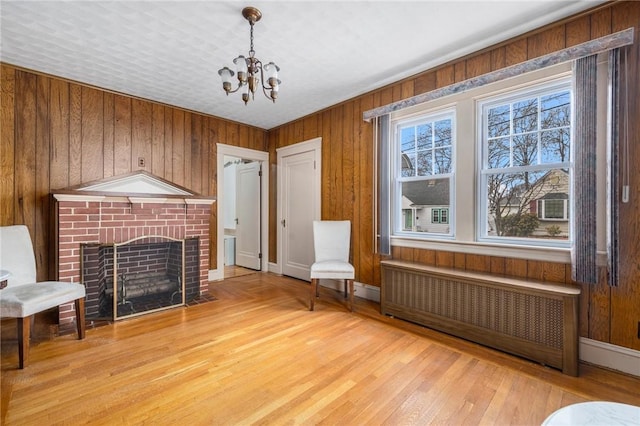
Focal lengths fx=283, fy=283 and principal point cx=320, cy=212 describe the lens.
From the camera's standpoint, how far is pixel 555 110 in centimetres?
235

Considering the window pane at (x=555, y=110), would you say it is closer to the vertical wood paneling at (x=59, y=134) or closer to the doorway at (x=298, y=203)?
the doorway at (x=298, y=203)

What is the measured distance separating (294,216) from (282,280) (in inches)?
41.1

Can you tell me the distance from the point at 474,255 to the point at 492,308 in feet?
1.67

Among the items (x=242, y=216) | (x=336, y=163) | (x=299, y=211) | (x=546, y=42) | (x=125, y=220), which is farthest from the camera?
(x=242, y=216)

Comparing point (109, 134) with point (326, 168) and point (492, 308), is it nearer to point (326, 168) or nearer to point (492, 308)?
point (326, 168)

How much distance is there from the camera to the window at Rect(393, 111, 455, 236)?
2988mm

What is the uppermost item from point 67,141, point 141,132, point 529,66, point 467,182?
point 529,66

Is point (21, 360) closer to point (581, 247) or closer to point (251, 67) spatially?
point (251, 67)

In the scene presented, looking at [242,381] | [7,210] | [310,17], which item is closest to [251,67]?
[310,17]

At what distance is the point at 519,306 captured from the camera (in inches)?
87.1

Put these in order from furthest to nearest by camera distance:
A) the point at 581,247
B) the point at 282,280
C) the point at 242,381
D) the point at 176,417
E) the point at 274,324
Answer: the point at 282,280, the point at 274,324, the point at 581,247, the point at 242,381, the point at 176,417

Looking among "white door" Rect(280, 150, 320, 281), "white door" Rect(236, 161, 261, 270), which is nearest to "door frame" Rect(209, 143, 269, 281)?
"white door" Rect(236, 161, 261, 270)

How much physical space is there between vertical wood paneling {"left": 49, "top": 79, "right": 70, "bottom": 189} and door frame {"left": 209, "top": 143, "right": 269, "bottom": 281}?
5.80ft

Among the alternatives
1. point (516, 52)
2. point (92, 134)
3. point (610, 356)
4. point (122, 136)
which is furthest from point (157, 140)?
point (610, 356)
